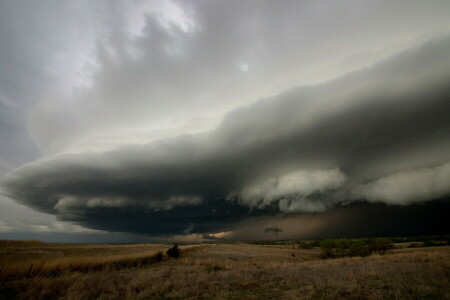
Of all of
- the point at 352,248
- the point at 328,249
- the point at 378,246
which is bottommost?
the point at 328,249

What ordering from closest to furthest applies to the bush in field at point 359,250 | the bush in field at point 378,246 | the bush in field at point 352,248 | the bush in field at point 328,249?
the bush in field at point 359,250 < the bush in field at point 352,248 < the bush in field at point 328,249 < the bush in field at point 378,246

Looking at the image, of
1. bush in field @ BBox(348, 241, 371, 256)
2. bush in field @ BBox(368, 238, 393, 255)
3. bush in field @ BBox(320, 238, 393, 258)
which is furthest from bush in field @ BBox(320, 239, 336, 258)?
bush in field @ BBox(368, 238, 393, 255)

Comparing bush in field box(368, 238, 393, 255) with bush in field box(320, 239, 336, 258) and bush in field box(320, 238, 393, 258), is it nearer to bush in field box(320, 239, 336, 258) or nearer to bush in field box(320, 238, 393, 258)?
bush in field box(320, 238, 393, 258)

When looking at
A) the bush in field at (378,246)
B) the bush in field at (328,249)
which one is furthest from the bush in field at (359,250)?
the bush in field at (328,249)

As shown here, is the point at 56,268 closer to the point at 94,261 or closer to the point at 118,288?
the point at 94,261

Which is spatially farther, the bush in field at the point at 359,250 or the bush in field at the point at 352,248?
the bush in field at the point at 352,248

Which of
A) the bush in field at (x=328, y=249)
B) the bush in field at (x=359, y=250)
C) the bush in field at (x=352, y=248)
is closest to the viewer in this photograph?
the bush in field at (x=359, y=250)


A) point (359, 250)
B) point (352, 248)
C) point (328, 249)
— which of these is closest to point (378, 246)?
point (359, 250)

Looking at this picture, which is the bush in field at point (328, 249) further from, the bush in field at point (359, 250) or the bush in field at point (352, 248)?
the bush in field at point (359, 250)

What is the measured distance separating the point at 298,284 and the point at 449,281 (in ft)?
26.7

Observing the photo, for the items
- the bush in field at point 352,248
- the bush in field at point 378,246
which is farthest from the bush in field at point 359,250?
the bush in field at point 378,246

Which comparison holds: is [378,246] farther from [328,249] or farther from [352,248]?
[328,249]

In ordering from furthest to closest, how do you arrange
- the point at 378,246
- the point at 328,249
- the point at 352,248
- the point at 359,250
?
the point at 328,249, the point at 378,246, the point at 352,248, the point at 359,250

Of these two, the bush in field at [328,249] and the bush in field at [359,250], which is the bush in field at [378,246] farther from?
the bush in field at [328,249]
